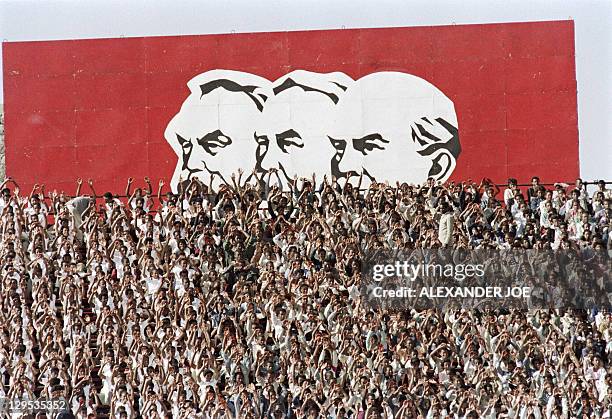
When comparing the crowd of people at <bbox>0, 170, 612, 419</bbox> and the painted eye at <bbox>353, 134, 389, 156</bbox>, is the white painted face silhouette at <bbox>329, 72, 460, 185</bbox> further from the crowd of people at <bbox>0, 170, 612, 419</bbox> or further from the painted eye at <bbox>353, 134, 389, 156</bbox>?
the crowd of people at <bbox>0, 170, 612, 419</bbox>

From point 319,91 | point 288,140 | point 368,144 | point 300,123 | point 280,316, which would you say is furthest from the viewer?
point 319,91

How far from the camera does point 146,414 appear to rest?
1304 inches

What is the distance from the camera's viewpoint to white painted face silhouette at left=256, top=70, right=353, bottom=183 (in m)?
43.9

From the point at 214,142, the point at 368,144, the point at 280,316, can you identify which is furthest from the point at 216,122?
the point at 280,316

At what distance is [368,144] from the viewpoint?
43875 millimetres

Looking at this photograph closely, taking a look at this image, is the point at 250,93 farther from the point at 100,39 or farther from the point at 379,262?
the point at 379,262

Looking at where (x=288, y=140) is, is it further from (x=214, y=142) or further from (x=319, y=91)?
(x=214, y=142)

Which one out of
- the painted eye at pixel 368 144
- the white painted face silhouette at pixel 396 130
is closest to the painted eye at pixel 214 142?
the white painted face silhouette at pixel 396 130

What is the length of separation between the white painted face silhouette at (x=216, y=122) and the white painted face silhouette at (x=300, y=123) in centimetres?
32

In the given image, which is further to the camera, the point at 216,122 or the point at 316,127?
the point at 216,122

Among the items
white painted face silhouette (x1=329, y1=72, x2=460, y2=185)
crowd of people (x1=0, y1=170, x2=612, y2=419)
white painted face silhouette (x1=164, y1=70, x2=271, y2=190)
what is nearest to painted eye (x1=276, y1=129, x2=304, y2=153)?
white painted face silhouette (x1=164, y1=70, x2=271, y2=190)

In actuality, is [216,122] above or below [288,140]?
above

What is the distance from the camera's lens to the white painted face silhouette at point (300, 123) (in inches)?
1727

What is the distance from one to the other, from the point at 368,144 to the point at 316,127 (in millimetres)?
1338
